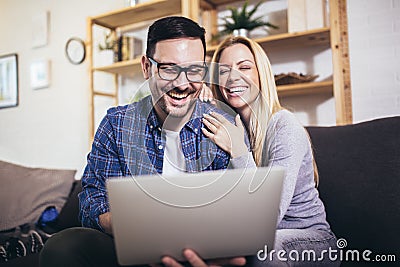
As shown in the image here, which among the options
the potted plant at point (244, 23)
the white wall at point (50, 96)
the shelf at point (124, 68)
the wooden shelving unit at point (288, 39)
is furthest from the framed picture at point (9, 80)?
the potted plant at point (244, 23)

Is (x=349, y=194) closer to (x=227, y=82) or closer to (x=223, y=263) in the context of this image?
(x=227, y=82)

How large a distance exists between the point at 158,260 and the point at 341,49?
1.58 m

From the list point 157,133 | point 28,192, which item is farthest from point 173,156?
point 28,192

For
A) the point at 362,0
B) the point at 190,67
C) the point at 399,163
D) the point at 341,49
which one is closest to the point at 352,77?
the point at 341,49

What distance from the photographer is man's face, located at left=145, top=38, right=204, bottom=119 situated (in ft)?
A: 3.55

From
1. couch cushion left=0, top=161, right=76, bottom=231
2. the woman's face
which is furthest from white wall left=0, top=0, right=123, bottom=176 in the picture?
the woman's face

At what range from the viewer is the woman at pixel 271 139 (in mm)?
1110

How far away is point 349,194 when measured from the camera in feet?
4.35

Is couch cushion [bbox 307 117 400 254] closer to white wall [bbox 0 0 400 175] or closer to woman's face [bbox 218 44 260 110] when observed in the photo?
woman's face [bbox 218 44 260 110]

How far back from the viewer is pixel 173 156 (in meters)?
1.20

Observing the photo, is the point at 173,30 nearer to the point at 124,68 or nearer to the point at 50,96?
the point at 124,68

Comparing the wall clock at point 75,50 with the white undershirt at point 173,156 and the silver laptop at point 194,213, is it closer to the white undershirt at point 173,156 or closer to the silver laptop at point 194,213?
the white undershirt at point 173,156

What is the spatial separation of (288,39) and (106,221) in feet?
4.88

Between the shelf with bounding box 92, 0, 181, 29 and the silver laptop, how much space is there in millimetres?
1964
